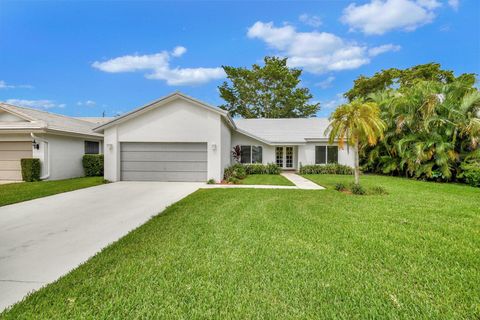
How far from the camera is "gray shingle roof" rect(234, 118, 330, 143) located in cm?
1829

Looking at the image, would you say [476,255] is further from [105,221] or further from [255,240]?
Result: [105,221]

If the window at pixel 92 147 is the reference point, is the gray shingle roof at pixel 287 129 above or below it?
above

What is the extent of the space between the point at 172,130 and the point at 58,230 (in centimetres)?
820

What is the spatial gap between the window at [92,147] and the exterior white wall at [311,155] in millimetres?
15094

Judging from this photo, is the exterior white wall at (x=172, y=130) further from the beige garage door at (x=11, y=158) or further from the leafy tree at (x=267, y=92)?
the leafy tree at (x=267, y=92)

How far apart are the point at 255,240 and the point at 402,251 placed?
2.50m

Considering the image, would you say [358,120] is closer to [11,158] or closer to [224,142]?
[224,142]

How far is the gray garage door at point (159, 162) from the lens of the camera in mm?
12742

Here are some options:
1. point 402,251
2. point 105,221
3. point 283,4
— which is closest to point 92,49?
point 283,4

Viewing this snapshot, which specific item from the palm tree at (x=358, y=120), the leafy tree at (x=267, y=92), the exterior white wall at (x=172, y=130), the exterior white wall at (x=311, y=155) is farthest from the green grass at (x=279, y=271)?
the leafy tree at (x=267, y=92)

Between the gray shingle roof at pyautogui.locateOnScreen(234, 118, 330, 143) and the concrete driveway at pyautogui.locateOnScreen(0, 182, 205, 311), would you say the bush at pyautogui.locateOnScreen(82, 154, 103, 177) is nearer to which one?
the concrete driveway at pyautogui.locateOnScreen(0, 182, 205, 311)

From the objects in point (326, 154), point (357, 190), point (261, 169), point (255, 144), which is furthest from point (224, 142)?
point (326, 154)

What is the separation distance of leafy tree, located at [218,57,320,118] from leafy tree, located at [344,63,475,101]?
21.4 ft

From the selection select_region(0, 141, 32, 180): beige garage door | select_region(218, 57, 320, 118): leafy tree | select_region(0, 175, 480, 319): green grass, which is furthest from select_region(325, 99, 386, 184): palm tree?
select_region(218, 57, 320, 118): leafy tree
